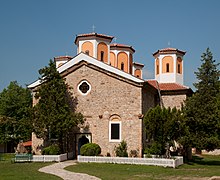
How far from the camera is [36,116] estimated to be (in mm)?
28625

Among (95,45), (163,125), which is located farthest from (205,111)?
(95,45)

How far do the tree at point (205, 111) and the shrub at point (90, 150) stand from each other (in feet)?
23.6

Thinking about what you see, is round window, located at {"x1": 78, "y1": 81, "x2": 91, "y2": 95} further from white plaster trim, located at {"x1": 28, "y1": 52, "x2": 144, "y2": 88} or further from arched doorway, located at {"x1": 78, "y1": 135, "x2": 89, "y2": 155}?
arched doorway, located at {"x1": 78, "y1": 135, "x2": 89, "y2": 155}

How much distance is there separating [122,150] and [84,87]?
6387mm

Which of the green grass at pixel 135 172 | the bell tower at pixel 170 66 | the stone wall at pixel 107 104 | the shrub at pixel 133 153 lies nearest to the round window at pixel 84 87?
the stone wall at pixel 107 104

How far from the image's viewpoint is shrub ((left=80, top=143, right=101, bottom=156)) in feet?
89.7

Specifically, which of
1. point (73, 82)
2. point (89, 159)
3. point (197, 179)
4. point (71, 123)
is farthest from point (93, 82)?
point (197, 179)

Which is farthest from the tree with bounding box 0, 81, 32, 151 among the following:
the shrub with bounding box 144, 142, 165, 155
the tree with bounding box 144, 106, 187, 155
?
the tree with bounding box 144, 106, 187, 155

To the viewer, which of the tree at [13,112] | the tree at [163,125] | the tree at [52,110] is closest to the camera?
the tree at [163,125]

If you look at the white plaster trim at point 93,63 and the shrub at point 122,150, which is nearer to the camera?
the shrub at point 122,150

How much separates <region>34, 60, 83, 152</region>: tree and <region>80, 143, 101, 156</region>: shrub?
77.2 inches

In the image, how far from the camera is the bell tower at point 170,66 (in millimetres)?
37656

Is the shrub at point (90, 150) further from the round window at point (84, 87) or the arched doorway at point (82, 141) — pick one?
the round window at point (84, 87)

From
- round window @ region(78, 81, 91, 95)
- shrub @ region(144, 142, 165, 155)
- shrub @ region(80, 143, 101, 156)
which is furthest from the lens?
round window @ region(78, 81, 91, 95)
